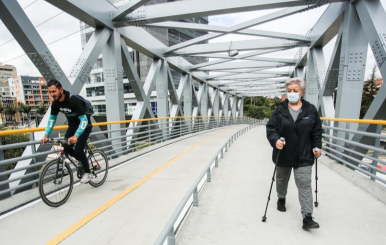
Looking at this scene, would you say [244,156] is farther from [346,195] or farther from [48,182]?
[48,182]

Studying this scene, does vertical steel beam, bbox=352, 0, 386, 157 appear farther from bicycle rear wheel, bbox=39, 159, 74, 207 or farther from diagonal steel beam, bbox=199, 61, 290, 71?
diagonal steel beam, bbox=199, 61, 290, 71

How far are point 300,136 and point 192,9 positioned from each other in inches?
238

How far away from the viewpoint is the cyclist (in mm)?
3572

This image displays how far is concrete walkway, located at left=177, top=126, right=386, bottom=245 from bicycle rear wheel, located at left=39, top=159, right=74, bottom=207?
2.32 m

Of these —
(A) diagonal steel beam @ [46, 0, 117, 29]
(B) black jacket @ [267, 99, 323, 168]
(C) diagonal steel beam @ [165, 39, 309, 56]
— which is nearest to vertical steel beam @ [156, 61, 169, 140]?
(C) diagonal steel beam @ [165, 39, 309, 56]

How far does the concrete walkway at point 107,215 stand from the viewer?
2.72 m

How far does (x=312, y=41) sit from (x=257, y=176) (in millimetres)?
7654

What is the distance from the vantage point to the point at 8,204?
3.42 meters

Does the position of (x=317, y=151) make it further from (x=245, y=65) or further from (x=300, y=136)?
(x=245, y=65)

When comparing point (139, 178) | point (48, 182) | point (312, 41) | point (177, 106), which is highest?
point (312, 41)

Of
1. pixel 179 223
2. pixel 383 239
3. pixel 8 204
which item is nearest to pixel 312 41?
pixel 383 239

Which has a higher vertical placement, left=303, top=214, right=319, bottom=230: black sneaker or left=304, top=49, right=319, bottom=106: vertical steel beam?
left=304, top=49, right=319, bottom=106: vertical steel beam

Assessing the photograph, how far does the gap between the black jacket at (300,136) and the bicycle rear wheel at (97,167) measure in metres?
3.68

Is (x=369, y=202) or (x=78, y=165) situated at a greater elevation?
(x=78, y=165)
